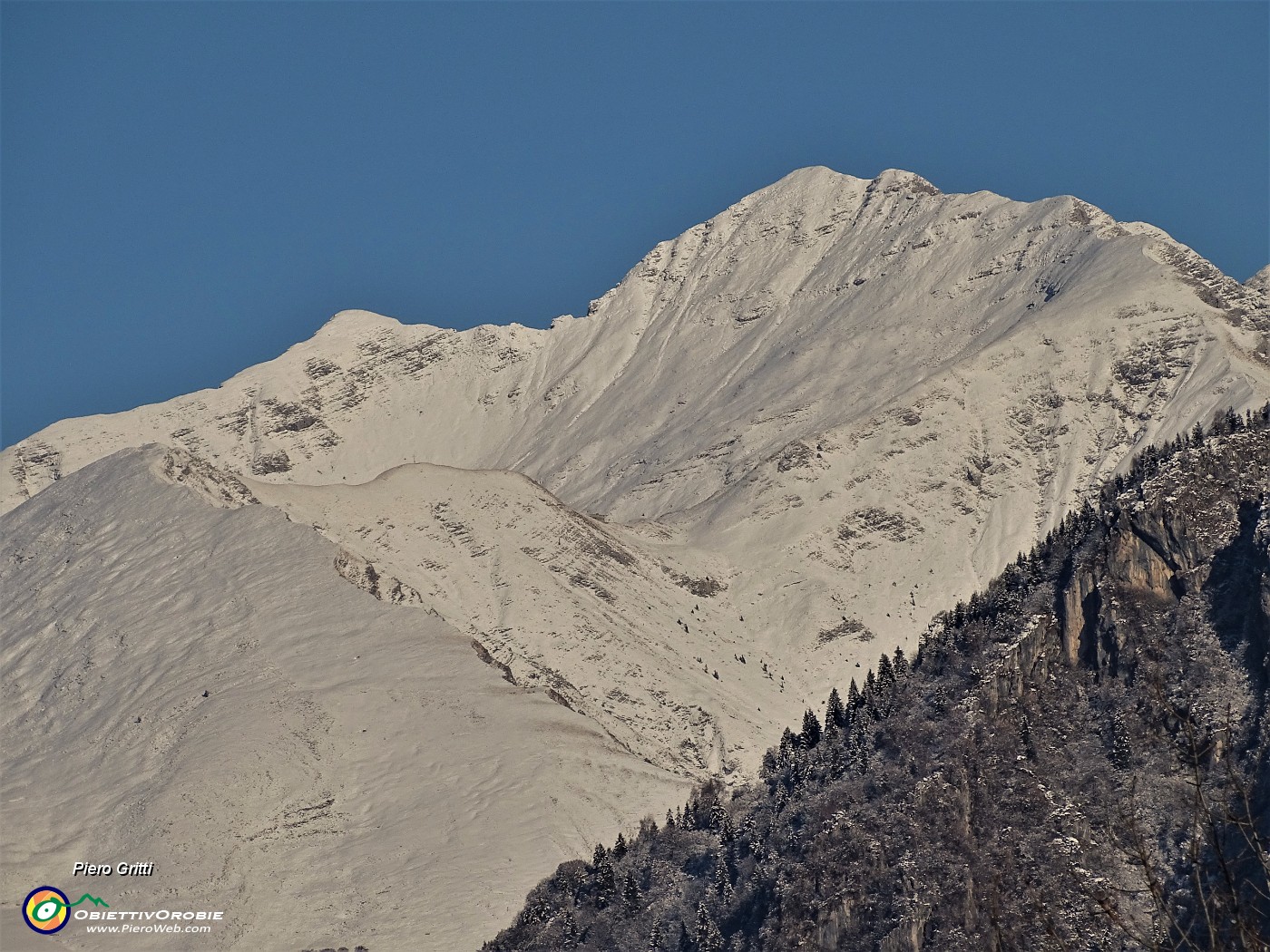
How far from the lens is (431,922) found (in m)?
179

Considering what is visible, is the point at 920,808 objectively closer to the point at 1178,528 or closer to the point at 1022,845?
the point at 1022,845

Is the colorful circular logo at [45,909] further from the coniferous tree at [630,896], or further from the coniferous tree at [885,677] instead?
the coniferous tree at [885,677]

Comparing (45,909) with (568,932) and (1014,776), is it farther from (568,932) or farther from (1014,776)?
(1014,776)

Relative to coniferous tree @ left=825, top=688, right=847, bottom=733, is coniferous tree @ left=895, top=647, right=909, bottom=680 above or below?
above

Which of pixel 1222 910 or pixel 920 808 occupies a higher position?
pixel 920 808

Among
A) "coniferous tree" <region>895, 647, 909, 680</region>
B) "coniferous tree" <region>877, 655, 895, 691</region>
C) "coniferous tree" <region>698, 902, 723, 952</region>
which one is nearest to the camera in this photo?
"coniferous tree" <region>698, 902, 723, 952</region>

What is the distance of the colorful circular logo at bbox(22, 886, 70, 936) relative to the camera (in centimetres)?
17975

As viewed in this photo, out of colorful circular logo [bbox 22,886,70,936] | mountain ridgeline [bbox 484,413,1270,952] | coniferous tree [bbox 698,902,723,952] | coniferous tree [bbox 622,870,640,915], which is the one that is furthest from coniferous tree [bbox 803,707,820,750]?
colorful circular logo [bbox 22,886,70,936]

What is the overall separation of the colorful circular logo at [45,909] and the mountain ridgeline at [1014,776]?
34455 millimetres

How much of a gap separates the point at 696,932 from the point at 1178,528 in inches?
1793

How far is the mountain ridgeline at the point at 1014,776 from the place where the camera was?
139 metres

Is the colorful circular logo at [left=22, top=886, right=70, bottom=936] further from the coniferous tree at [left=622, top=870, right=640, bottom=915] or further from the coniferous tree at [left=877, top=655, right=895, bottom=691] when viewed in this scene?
the coniferous tree at [left=877, top=655, right=895, bottom=691]

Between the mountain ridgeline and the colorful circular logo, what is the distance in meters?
34.5

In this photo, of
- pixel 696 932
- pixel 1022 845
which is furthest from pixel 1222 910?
pixel 696 932
